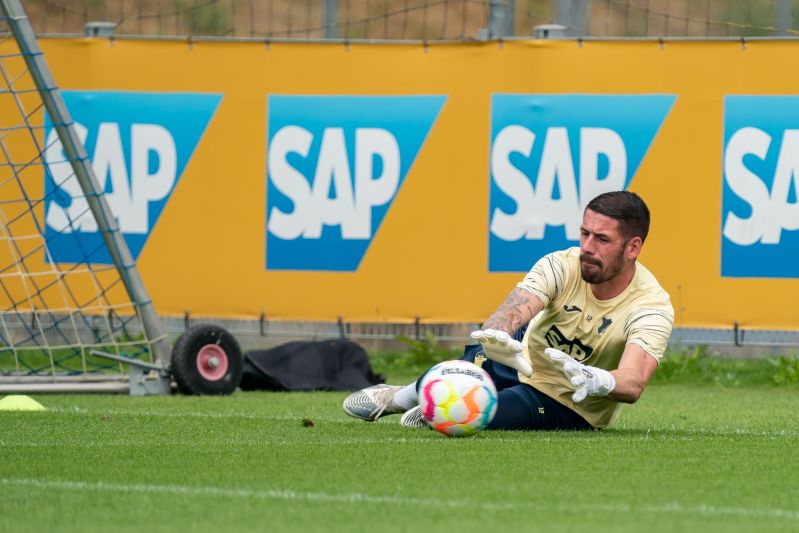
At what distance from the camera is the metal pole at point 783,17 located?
11.8 m

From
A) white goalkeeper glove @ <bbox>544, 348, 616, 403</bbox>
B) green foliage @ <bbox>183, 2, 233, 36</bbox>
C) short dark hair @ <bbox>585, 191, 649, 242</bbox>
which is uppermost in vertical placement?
green foliage @ <bbox>183, 2, 233, 36</bbox>

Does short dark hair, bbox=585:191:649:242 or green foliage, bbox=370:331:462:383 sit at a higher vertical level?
short dark hair, bbox=585:191:649:242

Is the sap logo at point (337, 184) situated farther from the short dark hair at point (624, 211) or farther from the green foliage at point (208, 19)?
the short dark hair at point (624, 211)

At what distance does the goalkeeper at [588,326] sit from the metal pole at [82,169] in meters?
3.10

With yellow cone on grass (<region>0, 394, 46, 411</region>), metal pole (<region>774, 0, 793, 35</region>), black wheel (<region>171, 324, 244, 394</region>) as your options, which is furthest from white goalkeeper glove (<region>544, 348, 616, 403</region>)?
metal pole (<region>774, 0, 793, 35</region>)

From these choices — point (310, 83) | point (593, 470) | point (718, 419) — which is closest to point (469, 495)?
point (593, 470)

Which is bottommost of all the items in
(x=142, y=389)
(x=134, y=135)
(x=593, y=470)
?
(x=142, y=389)

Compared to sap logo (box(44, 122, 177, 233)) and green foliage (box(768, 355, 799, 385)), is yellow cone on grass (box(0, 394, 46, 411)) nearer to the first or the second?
sap logo (box(44, 122, 177, 233))

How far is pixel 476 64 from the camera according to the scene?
12242mm

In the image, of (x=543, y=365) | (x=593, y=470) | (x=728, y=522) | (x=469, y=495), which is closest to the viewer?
(x=728, y=522)

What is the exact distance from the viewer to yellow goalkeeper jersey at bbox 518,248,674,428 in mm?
7445

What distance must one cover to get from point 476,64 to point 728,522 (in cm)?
754

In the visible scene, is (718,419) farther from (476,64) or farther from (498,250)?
(476,64)

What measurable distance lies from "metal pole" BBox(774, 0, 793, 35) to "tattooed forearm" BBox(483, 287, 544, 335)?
17.5 ft
